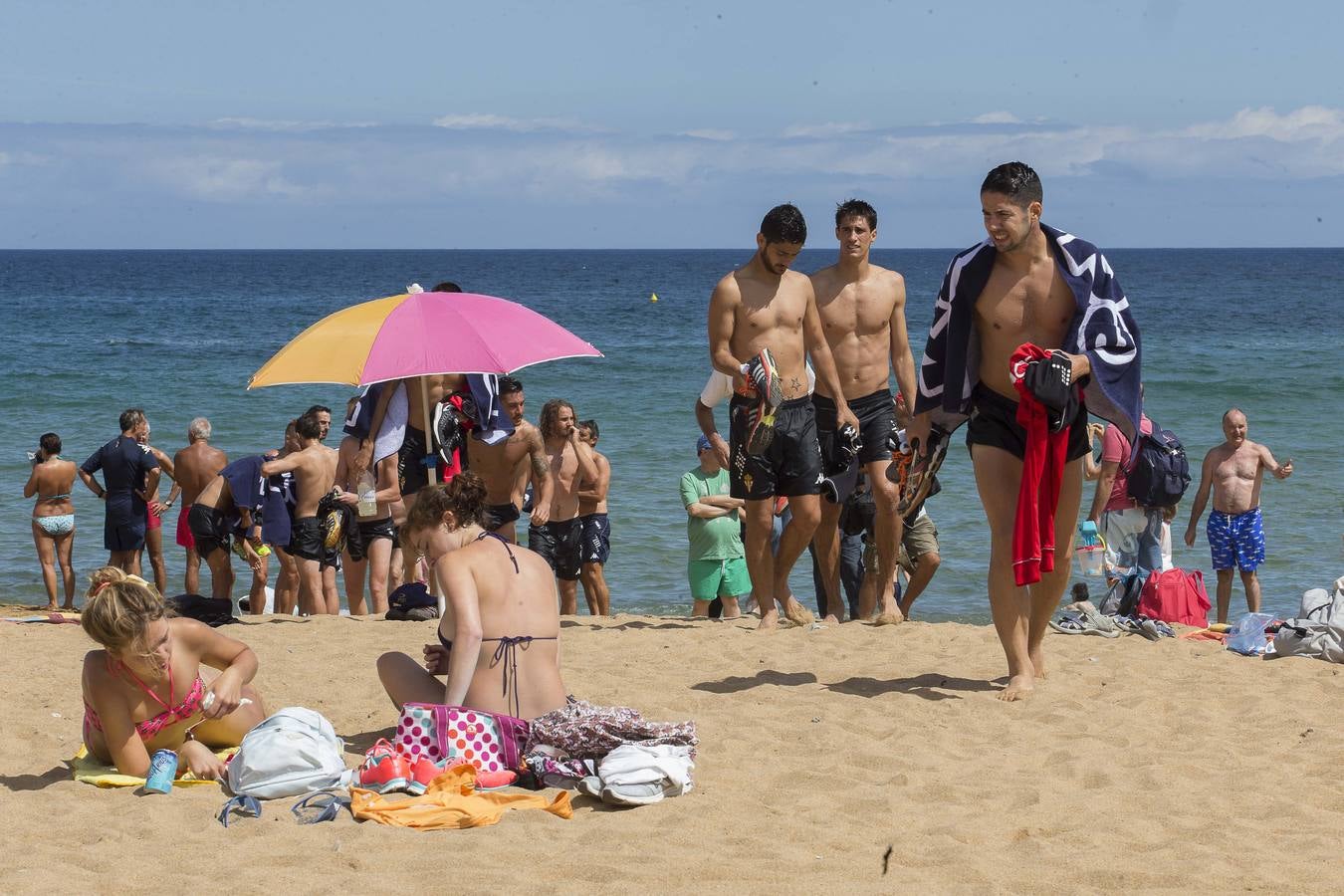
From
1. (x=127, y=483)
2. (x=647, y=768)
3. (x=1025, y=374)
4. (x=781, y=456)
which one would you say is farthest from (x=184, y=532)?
(x=1025, y=374)

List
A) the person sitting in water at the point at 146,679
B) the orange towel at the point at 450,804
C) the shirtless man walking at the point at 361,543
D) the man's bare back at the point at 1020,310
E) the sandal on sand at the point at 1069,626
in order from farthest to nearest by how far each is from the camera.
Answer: the shirtless man walking at the point at 361,543, the sandal on sand at the point at 1069,626, the man's bare back at the point at 1020,310, the person sitting in water at the point at 146,679, the orange towel at the point at 450,804

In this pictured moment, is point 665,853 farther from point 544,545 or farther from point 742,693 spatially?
point 544,545

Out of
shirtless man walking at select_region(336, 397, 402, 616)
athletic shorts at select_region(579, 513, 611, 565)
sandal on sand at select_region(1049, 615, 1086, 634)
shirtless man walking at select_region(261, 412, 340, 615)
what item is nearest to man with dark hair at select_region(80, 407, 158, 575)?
shirtless man walking at select_region(261, 412, 340, 615)

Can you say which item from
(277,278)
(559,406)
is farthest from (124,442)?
(277,278)

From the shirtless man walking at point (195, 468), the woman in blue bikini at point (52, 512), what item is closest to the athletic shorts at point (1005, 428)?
the shirtless man walking at point (195, 468)

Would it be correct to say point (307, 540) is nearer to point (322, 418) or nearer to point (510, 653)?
point (322, 418)

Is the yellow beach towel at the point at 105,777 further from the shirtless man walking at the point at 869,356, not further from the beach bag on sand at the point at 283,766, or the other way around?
the shirtless man walking at the point at 869,356

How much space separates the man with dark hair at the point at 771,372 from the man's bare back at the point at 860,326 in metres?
0.20

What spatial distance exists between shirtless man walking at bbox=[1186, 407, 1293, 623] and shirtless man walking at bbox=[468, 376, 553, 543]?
479 centimetres

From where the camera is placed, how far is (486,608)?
187 inches

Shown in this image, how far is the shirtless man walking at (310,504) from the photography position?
9305 millimetres

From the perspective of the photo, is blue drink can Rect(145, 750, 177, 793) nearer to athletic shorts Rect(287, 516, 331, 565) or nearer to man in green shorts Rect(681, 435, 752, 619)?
athletic shorts Rect(287, 516, 331, 565)

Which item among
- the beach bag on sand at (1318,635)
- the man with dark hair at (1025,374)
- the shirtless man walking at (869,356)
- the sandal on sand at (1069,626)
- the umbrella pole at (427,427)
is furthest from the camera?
the shirtless man walking at (869,356)

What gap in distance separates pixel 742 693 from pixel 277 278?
89681mm
